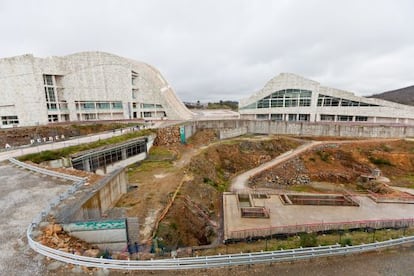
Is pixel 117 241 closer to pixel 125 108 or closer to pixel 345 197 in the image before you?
pixel 345 197

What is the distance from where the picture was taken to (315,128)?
39.7 metres

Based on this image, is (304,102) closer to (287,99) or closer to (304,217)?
(287,99)

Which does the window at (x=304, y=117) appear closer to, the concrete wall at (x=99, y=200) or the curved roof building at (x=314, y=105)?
the curved roof building at (x=314, y=105)

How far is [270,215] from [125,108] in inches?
1749

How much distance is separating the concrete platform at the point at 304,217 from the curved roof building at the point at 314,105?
26.0 meters

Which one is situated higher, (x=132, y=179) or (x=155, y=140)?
(x=155, y=140)

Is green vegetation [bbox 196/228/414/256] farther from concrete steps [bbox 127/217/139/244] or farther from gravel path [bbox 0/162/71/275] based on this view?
gravel path [bbox 0/162/71/275]

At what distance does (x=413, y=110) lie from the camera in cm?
3772

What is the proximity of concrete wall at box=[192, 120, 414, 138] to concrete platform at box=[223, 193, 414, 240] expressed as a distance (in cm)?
2032

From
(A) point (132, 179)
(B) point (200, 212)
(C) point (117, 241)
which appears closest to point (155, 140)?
(A) point (132, 179)

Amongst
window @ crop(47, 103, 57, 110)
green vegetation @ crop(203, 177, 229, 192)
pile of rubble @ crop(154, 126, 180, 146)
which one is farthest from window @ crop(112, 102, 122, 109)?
green vegetation @ crop(203, 177, 229, 192)

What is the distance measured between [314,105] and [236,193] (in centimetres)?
3205

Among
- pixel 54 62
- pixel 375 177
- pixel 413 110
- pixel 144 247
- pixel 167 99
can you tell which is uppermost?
pixel 54 62

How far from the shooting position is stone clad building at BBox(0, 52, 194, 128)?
133ft
